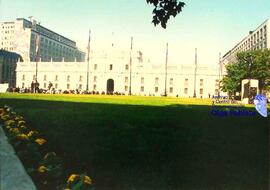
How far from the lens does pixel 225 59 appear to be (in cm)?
12950

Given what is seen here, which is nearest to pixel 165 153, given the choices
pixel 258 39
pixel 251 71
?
pixel 251 71

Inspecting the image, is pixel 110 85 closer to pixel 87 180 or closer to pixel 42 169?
pixel 42 169

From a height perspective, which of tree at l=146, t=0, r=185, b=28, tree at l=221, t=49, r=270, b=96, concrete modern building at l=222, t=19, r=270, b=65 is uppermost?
concrete modern building at l=222, t=19, r=270, b=65

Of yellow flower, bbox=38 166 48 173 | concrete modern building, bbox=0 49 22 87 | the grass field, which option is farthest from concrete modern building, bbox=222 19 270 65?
yellow flower, bbox=38 166 48 173

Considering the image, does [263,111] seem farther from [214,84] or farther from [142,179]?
[214,84]

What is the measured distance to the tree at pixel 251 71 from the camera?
58969mm

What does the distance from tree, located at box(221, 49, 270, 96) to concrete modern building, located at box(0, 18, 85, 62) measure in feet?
208

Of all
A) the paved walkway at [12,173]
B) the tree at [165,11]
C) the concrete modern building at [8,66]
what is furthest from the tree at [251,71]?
the concrete modern building at [8,66]

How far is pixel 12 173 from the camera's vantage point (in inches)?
198

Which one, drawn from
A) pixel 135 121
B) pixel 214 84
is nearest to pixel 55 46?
pixel 214 84

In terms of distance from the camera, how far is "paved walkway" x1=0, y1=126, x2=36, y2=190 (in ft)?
14.8

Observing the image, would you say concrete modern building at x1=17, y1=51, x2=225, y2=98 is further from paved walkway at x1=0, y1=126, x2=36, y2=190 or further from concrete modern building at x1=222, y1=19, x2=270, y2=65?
paved walkway at x1=0, y1=126, x2=36, y2=190

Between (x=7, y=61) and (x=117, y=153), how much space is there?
10937 cm

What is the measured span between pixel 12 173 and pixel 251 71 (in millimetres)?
59444
